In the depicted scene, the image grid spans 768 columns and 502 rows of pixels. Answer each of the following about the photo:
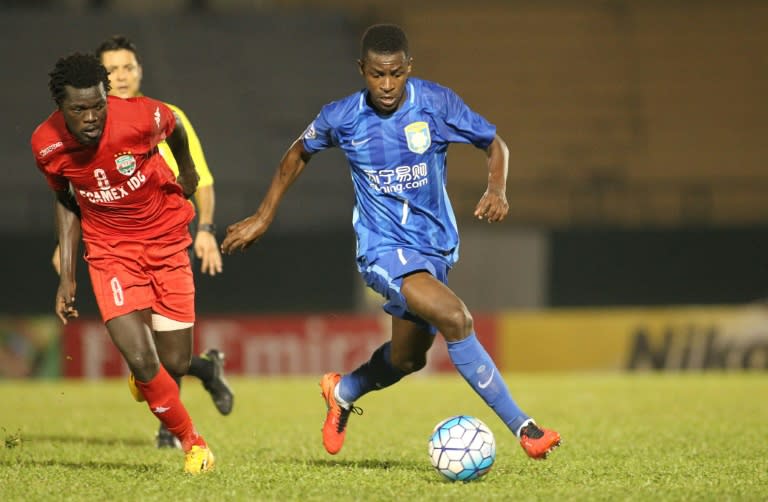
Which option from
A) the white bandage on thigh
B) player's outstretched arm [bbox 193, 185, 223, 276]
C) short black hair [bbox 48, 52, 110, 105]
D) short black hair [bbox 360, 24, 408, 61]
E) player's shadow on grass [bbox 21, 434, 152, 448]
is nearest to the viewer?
short black hair [bbox 48, 52, 110, 105]

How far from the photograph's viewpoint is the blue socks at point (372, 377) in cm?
657

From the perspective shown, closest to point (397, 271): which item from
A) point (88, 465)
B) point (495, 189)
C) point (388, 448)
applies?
point (495, 189)

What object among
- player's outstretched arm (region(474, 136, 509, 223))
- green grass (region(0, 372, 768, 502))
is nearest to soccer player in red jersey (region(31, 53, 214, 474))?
green grass (region(0, 372, 768, 502))

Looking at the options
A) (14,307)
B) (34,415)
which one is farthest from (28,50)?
(34,415)

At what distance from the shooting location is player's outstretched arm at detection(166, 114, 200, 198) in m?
6.35

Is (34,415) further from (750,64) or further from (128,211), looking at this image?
(750,64)

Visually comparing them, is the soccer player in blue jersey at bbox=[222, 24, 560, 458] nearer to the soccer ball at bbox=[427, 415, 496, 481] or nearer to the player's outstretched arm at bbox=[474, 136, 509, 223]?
the player's outstretched arm at bbox=[474, 136, 509, 223]

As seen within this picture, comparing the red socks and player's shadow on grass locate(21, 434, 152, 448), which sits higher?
the red socks

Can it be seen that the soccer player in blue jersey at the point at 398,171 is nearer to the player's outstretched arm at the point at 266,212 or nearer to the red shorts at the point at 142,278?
the player's outstretched arm at the point at 266,212

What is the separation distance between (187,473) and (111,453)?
4.17ft

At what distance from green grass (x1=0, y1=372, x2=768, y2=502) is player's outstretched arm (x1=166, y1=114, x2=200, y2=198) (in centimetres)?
148

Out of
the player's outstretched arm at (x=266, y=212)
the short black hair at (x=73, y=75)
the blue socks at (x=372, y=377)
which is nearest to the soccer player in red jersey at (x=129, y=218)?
the short black hair at (x=73, y=75)

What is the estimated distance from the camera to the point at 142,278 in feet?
20.6

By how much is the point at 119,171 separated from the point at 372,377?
1.74 metres
